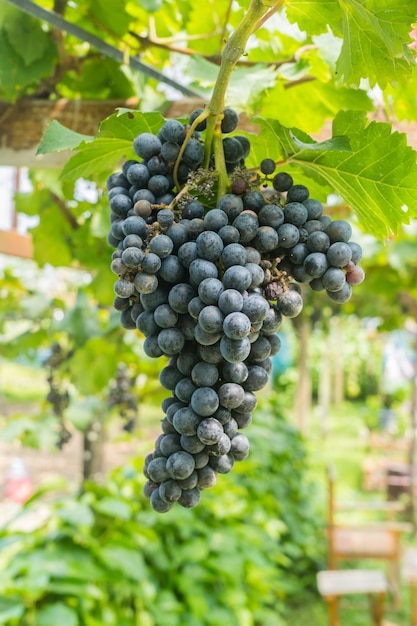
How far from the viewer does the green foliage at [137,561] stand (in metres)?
2.46

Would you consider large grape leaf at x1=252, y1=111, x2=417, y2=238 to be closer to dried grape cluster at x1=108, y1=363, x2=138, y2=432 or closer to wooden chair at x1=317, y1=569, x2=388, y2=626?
dried grape cluster at x1=108, y1=363, x2=138, y2=432

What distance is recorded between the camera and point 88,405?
290cm

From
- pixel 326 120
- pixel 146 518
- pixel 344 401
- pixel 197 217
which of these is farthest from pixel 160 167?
pixel 344 401

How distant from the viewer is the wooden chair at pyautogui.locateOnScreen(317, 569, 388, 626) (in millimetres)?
4223

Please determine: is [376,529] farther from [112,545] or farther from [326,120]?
[326,120]

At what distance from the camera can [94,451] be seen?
320 cm

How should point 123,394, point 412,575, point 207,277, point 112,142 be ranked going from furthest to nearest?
point 412,575
point 123,394
point 112,142
point 207,277

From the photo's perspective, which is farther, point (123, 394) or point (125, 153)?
point (123, 394)

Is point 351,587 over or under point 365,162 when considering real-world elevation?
under

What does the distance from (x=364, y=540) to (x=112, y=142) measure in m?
5.09

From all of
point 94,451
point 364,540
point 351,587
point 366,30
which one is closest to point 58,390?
point 94,451

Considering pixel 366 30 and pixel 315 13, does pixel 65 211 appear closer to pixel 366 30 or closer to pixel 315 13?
pixel 315 13

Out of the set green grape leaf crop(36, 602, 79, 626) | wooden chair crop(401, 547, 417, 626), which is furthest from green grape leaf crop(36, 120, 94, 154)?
wooden chair crop(401, 547, 417, 626)

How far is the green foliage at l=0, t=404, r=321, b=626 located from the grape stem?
2087mm
